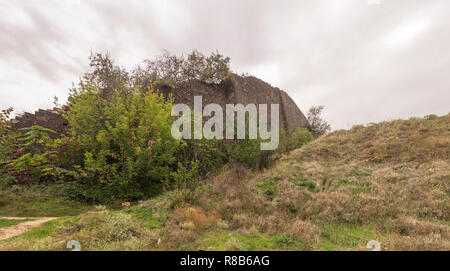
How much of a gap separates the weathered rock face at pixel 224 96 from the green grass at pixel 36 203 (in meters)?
4.17

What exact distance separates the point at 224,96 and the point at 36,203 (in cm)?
1373

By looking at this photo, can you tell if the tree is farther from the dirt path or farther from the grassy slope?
the dirt path

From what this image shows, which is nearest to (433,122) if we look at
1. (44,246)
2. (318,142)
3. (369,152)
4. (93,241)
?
(369,152)

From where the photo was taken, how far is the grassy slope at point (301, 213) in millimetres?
3941

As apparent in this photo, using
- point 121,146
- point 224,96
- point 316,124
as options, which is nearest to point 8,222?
point 121,146

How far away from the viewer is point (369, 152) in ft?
36.7

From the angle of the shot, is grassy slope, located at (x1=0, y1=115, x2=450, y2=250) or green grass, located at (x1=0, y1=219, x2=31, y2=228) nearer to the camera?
grassy slope, located at (x1=0, y1=115, x2=450, y2=250)

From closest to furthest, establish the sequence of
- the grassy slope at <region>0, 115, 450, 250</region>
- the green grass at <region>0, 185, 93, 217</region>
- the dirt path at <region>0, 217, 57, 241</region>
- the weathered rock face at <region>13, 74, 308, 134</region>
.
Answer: the grassy slope at <region>0, 115, 450, 250</region> < the dirt path at <region>0, 217, 57, 241</region> < the green grass at <region>0, 185, 93, 217</region> < the weathered rock face at <region>13, 74, 308, 134</region>

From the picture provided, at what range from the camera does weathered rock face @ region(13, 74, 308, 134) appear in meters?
10.7

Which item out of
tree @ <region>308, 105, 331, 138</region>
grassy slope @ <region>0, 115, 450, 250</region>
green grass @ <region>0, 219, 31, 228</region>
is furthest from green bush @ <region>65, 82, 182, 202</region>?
→ tree @ <region>308, 105, 331, 138</region>

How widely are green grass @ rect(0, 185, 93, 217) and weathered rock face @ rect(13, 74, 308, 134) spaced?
4175mm

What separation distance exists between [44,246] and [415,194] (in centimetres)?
1034

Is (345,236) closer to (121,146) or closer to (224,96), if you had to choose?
(121,146)

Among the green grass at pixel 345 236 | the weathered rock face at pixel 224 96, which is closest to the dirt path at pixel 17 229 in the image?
the green grass at pixel 345 236
